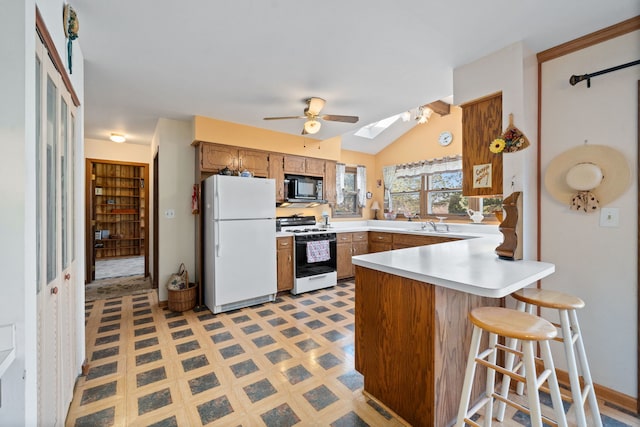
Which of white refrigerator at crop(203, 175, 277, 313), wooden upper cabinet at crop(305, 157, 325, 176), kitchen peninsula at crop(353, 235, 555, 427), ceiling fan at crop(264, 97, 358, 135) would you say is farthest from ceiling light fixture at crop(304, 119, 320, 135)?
kitchen peninsula at crop(353, 235, 555, 427)

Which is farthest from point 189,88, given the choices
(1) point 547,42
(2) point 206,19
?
(1) point 547,42

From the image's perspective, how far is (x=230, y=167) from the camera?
3.71 metres

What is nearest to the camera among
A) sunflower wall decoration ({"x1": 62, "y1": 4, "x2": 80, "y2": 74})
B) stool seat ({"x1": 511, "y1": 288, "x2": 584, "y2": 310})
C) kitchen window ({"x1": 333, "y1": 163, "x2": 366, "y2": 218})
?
stool seat ({"x1": 511, "y1": 288, "x2": 584, "y2": 310})

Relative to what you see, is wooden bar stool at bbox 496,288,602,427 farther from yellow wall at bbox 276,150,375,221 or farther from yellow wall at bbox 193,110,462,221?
yellow wall at bbox 276,150,375,221

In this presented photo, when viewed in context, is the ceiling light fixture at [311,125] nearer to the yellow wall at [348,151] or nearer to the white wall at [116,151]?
the yellow wall at [348,151]

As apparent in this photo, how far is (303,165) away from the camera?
4.45 meters

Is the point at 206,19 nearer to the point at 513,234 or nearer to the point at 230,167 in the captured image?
the point at 230,167

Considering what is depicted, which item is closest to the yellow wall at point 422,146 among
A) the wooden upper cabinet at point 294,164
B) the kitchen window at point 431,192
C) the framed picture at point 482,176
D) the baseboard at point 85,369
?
the kitchen window at point 431,192

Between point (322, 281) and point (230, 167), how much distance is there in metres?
2.09

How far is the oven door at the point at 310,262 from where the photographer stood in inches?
155

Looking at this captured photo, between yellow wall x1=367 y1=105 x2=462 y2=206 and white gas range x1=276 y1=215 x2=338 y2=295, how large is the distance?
2.11 meters

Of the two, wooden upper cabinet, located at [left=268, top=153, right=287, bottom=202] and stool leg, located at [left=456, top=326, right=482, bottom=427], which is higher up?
wooden upper cabinet, located at [left=268, top=153, right=287, bottom=202]

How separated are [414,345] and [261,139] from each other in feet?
11.0

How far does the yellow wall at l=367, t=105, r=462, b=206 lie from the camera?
4520mm
